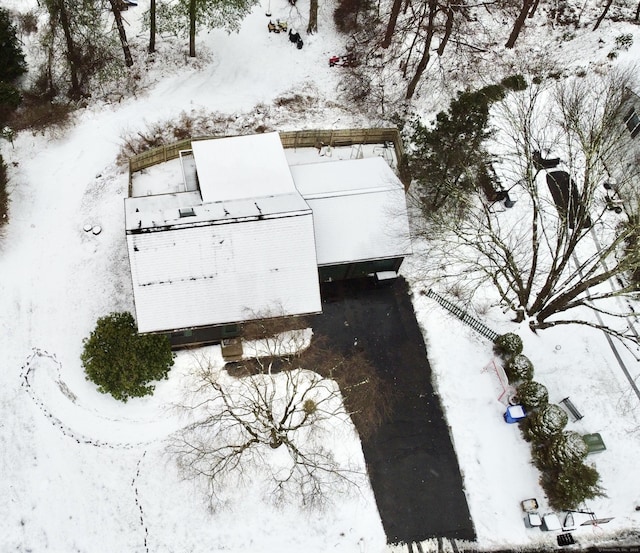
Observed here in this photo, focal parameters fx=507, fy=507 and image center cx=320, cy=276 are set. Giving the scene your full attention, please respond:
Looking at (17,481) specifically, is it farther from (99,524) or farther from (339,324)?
(339,324)

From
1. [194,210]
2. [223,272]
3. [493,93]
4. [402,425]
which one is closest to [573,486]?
[402,425]

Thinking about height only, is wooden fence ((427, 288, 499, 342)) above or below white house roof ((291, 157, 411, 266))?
below

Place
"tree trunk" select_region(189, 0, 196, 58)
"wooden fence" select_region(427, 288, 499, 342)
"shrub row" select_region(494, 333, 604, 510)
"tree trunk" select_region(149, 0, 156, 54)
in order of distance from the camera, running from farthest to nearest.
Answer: "tree trunk" select_region(149, 0, 156, 54)
"tree trunk" select_region(189, 0, 196, 58)
"wooden fence" select_region(427, 288, 499, 342)
"shrub row" select_region(494, 333, 604, 510)

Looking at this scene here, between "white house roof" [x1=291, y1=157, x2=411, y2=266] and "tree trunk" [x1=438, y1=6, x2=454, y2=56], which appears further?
"tree trunk" [x1=438, y1=6, x2=454, y2=56]

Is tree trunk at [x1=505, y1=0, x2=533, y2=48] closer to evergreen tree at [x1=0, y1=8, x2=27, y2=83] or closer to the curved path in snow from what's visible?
evergreen tree at [x1=0, y1=8, x2=27, y2=83]

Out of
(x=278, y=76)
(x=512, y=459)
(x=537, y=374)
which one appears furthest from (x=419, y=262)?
(x=278, y=76)

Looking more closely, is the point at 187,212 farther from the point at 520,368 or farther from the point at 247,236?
the point at 520,368

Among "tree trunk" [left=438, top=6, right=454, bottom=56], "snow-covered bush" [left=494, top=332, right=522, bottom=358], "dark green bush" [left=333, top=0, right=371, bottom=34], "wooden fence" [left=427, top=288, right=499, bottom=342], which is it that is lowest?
"snow-covered bush" [left=494, top=332, right=522, bottom=358]

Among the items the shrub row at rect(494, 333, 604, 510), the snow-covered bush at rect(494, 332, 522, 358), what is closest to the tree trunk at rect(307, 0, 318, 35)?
the snow-covered bush at rect(494, 332, 522, 358)

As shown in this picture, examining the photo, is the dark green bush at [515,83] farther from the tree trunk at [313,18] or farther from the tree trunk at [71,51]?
the tree trunk at [71,51]
